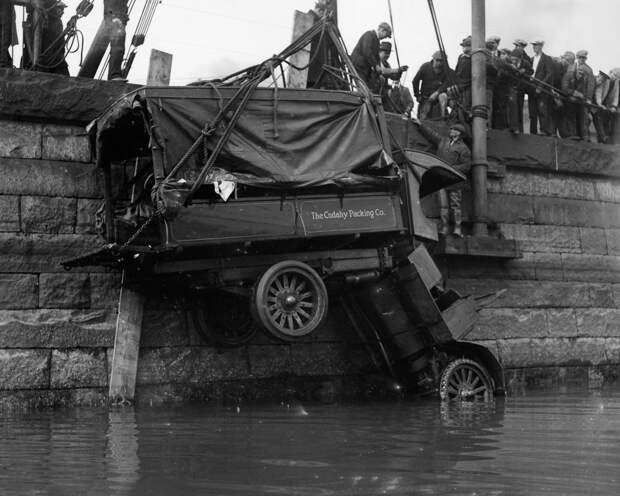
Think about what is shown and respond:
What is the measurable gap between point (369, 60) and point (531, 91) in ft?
12.0

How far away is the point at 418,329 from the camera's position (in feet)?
41.6

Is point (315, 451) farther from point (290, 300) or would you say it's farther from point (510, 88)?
point (510, 88)

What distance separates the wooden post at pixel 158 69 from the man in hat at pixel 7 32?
1.66m

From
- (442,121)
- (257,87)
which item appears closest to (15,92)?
(257,87)

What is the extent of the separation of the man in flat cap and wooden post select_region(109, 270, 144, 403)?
16.1ft

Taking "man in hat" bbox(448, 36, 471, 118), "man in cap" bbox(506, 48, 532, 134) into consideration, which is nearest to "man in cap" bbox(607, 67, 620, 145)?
"man in cap" bbox(506, 48, 532, 134)

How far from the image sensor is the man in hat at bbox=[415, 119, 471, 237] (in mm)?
14938

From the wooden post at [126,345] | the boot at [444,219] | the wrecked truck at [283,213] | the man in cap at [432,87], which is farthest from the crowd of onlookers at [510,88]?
the wooden post at [126,345]

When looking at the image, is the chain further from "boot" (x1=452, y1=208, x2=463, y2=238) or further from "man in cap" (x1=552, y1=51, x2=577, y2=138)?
"man in cap" (x1=552, y1=51, x2=577, y2=138)

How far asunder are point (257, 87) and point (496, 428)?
176 inches

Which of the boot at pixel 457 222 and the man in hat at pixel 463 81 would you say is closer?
the boot at pixel 457 222

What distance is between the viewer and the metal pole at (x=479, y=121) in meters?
15.3

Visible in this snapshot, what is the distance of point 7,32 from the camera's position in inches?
507

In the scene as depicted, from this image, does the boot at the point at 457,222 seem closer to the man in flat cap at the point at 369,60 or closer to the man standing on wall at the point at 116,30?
the man in flat cap at the point at 369,60
